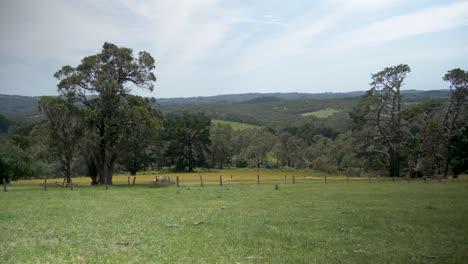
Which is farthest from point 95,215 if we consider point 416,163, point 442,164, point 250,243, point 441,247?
point 442,164

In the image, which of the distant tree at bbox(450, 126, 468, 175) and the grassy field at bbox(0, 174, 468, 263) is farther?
the distant tree at bbox(450, 126, 468, 175)

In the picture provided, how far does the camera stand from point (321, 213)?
19.3 meters

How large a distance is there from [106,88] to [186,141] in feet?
179

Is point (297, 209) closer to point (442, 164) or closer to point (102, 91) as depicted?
point (102, 91)

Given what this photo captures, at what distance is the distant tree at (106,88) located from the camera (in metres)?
45.2

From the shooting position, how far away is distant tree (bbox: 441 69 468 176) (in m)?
53.5

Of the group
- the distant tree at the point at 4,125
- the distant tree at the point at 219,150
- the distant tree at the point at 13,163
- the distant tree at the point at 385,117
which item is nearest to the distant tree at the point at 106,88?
the distant tree at the point at 13,163

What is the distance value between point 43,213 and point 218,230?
34.3ft

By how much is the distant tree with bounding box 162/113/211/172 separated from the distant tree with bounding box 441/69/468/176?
188 feet

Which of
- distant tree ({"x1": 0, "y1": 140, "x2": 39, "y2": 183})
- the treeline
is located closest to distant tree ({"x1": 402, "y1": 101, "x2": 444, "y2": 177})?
the treeline

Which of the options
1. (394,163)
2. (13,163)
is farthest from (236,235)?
(13,163)

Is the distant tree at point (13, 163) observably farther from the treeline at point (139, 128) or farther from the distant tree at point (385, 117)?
the distant tree at point (385, 117)

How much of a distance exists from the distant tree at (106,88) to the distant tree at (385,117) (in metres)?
35.0

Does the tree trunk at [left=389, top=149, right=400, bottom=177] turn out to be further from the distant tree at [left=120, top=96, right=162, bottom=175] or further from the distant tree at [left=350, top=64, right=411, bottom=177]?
the distant tree at [left=120, top=96, right=162, bottom=175]
